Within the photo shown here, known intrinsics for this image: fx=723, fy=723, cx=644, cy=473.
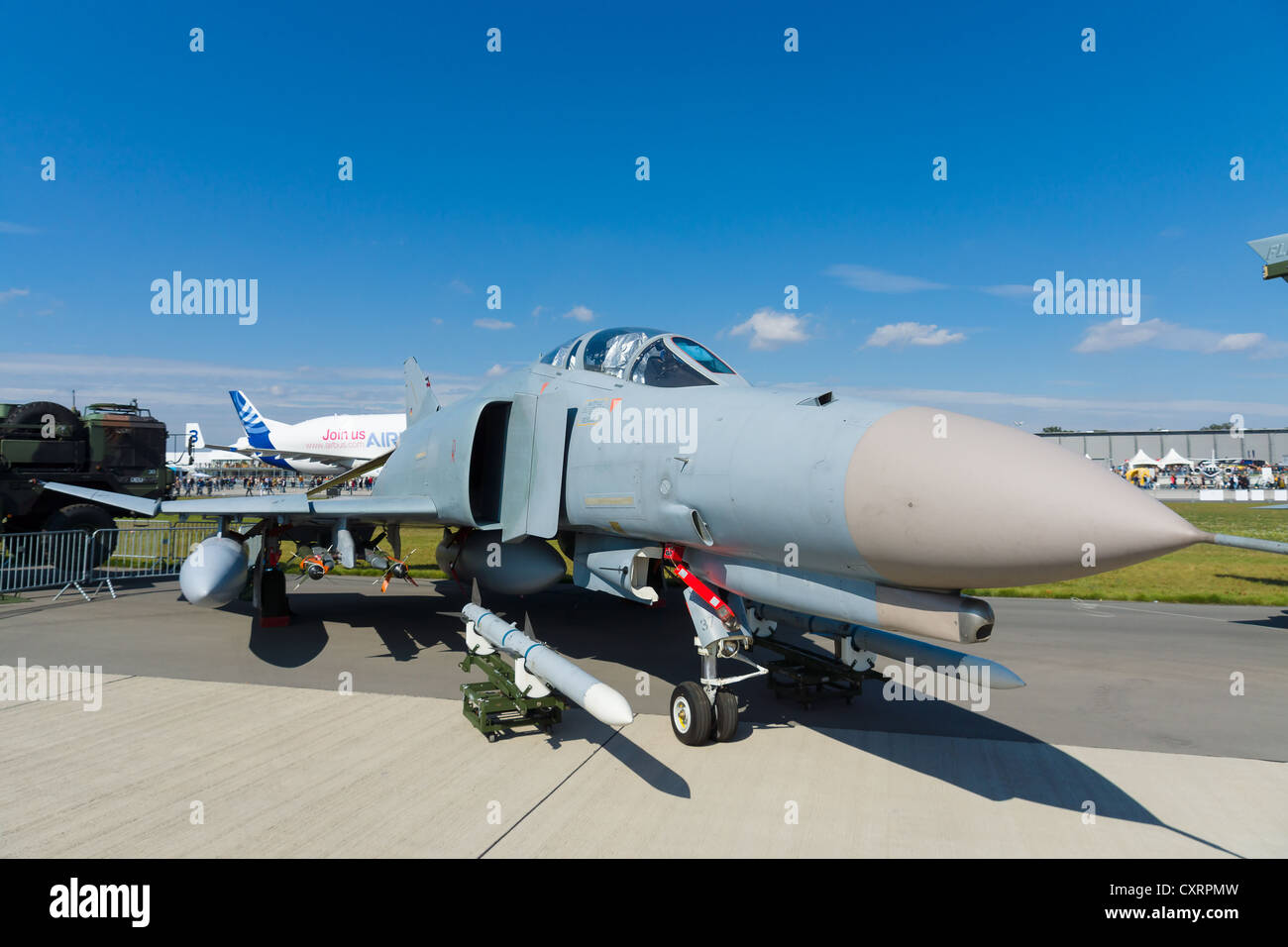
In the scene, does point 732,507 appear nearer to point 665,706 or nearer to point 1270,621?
point 665,706

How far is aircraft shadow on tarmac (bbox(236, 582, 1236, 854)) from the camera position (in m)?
5.11

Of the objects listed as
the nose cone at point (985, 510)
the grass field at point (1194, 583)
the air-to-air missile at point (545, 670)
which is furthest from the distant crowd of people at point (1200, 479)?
the nose cone at point (985, 510)

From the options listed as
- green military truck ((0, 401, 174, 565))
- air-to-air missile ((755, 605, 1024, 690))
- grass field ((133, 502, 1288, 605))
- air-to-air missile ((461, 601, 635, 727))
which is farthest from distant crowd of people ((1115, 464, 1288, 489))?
green military truck ((0, 401, 174, 565))

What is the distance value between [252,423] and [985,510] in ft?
211

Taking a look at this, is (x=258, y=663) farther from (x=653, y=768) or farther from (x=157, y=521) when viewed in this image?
(x=157, y=521)

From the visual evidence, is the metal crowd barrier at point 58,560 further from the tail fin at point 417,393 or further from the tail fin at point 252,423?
the tail fin at point 252,423

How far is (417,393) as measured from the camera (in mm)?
13141

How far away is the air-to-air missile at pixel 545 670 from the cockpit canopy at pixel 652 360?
7.94 feet

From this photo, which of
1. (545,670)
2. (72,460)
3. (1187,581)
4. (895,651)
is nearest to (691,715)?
(545,670)

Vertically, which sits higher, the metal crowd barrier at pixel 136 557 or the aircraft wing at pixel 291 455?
the aircraft wing at pixel 291 455

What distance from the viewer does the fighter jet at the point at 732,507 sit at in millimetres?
3357

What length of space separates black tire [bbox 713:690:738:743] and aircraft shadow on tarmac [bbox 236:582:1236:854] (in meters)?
0.32
